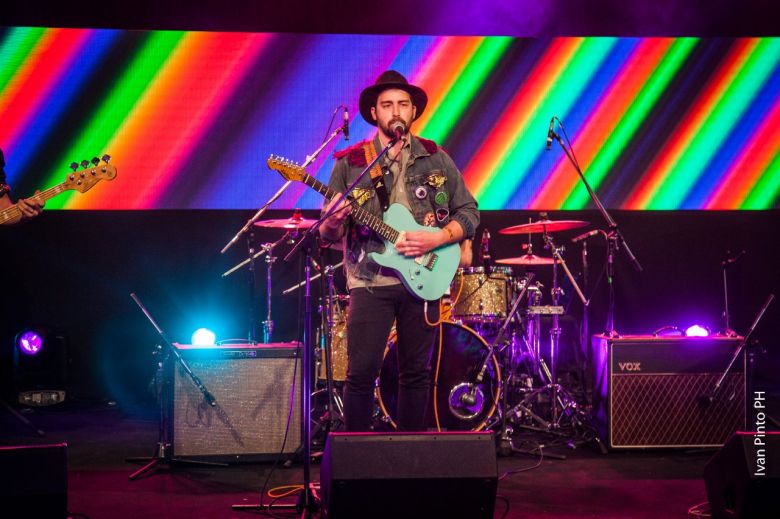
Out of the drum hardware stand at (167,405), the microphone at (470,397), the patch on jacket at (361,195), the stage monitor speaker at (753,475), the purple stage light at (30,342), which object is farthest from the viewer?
the purple stage light at (30,342)

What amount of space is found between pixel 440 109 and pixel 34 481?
4493mm

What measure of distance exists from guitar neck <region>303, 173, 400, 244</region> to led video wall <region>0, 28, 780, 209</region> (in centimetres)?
286

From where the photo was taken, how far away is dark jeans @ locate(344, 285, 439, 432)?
126 inches

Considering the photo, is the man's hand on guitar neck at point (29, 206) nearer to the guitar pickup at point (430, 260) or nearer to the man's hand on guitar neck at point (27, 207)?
the man's hand on guitar neck at point (27, 207)

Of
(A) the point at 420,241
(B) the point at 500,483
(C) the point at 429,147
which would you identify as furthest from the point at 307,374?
(B) the point at 500,483

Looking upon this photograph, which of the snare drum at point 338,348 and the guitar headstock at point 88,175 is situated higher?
the guitar headstock at point 88,175

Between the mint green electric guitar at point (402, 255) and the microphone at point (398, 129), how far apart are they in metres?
0.37

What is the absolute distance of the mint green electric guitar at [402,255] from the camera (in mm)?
3174

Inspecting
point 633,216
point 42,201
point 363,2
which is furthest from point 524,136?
point 42,201

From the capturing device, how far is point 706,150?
6.27m

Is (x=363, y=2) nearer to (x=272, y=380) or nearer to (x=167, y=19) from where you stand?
(x=167, y=19)

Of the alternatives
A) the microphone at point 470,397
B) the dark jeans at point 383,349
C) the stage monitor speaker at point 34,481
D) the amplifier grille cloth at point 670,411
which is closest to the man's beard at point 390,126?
the dark jeans at point 383,349

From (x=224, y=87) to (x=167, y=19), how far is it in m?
0.79

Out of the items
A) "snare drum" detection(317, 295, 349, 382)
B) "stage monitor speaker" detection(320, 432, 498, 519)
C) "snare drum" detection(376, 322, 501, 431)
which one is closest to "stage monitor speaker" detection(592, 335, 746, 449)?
"snare drum" detection(376, 322, 501, 431)
